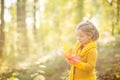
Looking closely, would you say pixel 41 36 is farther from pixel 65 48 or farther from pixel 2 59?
pixel 65 48

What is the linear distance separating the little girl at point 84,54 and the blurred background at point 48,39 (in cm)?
44

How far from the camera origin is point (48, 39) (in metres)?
30.0

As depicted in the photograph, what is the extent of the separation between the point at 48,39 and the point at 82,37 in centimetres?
2503

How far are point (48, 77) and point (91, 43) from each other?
178 inches

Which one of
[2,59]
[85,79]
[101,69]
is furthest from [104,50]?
[85,79]

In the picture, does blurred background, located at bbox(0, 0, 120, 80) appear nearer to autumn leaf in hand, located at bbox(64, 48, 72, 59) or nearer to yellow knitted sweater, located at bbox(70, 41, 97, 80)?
autumn leaf in hand, located at bbox(64, 48, 72, 59)

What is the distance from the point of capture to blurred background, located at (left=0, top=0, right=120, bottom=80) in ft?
30.5

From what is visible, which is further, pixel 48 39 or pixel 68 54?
pixel 48 39

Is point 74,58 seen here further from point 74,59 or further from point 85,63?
point 85,63

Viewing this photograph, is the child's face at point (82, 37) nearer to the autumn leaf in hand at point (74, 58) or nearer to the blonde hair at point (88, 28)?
the blonde hair at point (88, 28)

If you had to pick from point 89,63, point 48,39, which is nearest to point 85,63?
point 89,63

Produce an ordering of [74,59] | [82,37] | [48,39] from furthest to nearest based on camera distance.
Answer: [48,39]
[82,37]
[74,59]

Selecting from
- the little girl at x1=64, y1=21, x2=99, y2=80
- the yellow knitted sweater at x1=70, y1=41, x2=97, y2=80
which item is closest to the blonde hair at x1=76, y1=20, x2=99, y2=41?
the little girl at x1=64, y1=21, x2=99, y2=80

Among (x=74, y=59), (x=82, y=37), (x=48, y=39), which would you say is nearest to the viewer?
(x=74, y=59)
